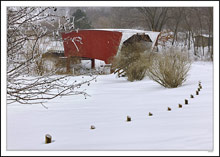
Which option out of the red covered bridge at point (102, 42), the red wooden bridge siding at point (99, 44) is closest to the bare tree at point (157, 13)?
the red covered bridge at point (102, 42)

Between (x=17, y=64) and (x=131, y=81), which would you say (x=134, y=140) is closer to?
(x=17, y=64)

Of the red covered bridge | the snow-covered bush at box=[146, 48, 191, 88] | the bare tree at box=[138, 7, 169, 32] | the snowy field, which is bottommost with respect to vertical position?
the snowy field

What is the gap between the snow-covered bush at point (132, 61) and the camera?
409 inches

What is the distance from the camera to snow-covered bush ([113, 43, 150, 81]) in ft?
34.1

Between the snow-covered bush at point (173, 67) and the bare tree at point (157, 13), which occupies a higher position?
the bare tree at point (157, 13)

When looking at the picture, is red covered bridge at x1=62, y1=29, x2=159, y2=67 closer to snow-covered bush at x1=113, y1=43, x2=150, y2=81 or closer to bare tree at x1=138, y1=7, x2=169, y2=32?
snow-covered bush at x1=113, y1=43, x2=150, y2=81

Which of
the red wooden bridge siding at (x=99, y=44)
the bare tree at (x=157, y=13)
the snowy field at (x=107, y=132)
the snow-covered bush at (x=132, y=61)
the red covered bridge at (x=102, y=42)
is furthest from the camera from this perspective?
the red wooden bridge siding at (x=99, y=44)

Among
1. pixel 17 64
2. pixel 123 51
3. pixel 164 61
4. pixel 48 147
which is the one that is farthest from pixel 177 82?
pixel 48 147

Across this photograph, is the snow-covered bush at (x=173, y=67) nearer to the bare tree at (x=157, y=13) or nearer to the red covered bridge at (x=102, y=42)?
the bare tree at (x=157, y=13)

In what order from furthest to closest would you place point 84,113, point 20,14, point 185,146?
1. point 84,113
2. point 20,14
3. point 185,146

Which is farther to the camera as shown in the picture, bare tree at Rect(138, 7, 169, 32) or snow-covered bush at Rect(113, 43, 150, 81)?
snow-covered bush at Rect(113, 43, 150, 81)

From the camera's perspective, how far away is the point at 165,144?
7.75 ft

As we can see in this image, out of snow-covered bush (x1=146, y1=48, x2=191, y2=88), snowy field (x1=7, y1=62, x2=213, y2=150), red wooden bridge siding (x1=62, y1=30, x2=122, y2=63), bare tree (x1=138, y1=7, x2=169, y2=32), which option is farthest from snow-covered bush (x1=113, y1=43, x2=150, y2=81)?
snowy field (x1=7, y1=62, x2=213, y2=150)

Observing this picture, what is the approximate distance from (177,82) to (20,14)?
17.7 ft
